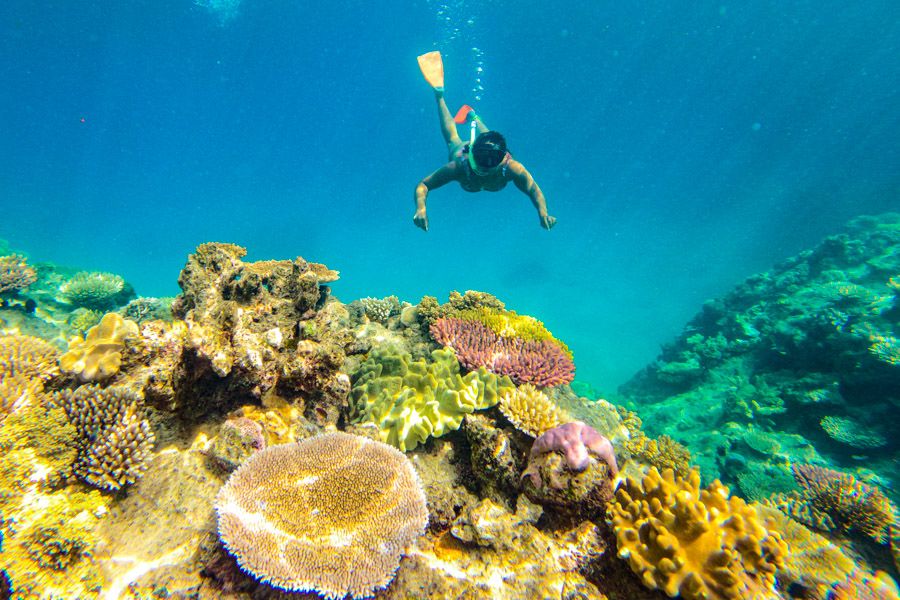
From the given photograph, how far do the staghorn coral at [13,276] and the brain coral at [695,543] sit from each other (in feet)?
41.4

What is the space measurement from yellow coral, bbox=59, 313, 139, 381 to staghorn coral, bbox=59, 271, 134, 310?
9.02 m

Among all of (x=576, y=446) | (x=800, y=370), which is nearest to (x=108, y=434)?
(x=576, y=446)

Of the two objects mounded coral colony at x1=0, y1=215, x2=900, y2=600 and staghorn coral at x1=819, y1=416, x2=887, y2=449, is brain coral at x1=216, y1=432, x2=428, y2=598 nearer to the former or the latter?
mounded coral colony at x1=0, y1=215, x2=900, y2=600

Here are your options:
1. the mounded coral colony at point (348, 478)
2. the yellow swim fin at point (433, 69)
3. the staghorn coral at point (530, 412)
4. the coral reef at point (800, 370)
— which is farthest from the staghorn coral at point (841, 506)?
the yellow swim fin at point (433, 69)

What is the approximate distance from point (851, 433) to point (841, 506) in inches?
297

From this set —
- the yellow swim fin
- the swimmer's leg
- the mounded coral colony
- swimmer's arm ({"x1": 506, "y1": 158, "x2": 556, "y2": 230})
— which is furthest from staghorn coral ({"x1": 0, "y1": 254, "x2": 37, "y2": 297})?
the yellow swim fin

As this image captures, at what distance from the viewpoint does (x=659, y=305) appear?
261 feet

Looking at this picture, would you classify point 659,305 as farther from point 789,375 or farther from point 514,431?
point 514,431

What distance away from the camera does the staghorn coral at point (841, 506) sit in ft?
16.2

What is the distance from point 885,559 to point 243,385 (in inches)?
342

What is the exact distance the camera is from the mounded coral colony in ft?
7.64

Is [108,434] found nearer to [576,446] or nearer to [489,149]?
[576,446]

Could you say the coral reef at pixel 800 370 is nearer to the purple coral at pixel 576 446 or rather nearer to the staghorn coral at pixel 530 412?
the staghorn coral at pixel 530 412

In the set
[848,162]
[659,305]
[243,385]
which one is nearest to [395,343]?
[243,385]
